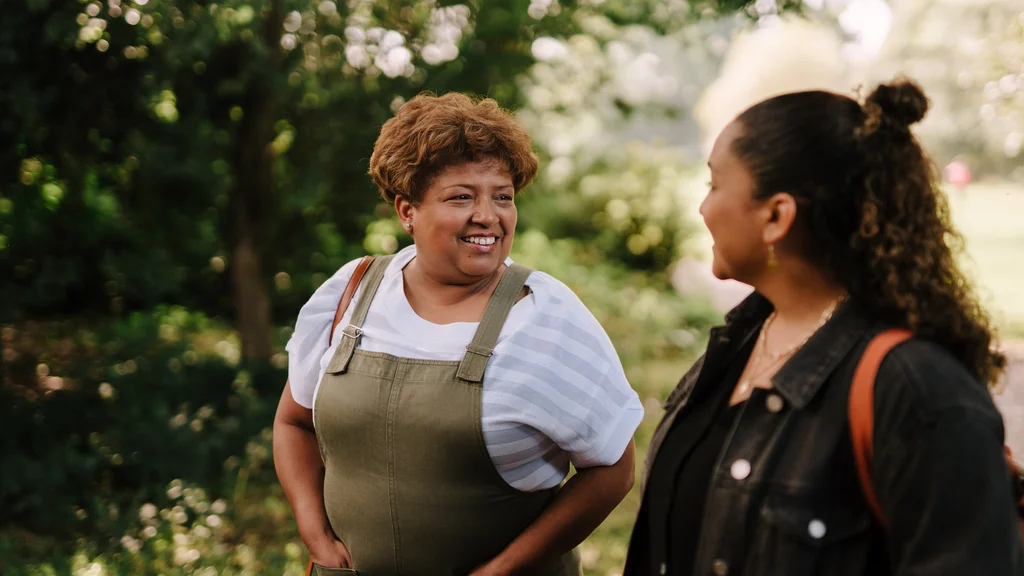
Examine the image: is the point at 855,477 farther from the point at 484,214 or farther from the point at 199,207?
the point at 199,207

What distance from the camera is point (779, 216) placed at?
159 cm

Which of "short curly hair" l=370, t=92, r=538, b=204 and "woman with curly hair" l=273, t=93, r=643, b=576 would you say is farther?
"short curly hair" l=370, t=92, r=538, b=204

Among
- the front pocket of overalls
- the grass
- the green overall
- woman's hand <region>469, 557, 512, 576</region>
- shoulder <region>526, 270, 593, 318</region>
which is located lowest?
the front pocket of overalls

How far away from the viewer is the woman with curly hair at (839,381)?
132cm

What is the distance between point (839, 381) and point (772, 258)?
Result: 0.26 metres

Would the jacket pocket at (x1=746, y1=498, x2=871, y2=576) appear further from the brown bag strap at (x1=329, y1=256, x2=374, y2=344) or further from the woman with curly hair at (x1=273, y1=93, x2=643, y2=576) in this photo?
the brown bag strap at (x1=329, y1=256, x2=374, y2=344)

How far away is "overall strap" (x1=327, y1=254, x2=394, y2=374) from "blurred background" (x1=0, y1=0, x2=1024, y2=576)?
2.59 m

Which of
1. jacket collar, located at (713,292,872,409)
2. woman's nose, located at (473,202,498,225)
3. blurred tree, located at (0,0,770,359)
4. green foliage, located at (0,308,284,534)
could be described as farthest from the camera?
green foliage, located at (0,308,284,534)

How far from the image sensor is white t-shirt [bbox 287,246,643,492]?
6.92 ft

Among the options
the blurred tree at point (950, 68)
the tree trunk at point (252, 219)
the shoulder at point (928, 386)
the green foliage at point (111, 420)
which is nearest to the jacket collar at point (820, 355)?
the shoulder at point (928, 386)

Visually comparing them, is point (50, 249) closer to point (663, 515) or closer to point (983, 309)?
point (663, 515)

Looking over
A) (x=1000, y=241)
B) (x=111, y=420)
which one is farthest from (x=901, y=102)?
(x=1000, y=241)

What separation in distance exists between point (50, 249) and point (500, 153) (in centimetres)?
436

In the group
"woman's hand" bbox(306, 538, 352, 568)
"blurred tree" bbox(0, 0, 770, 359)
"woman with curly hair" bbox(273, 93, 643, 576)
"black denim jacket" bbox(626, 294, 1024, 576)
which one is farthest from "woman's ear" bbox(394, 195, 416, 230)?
"blurred tree" bbox(0, 0, 770, 359)
